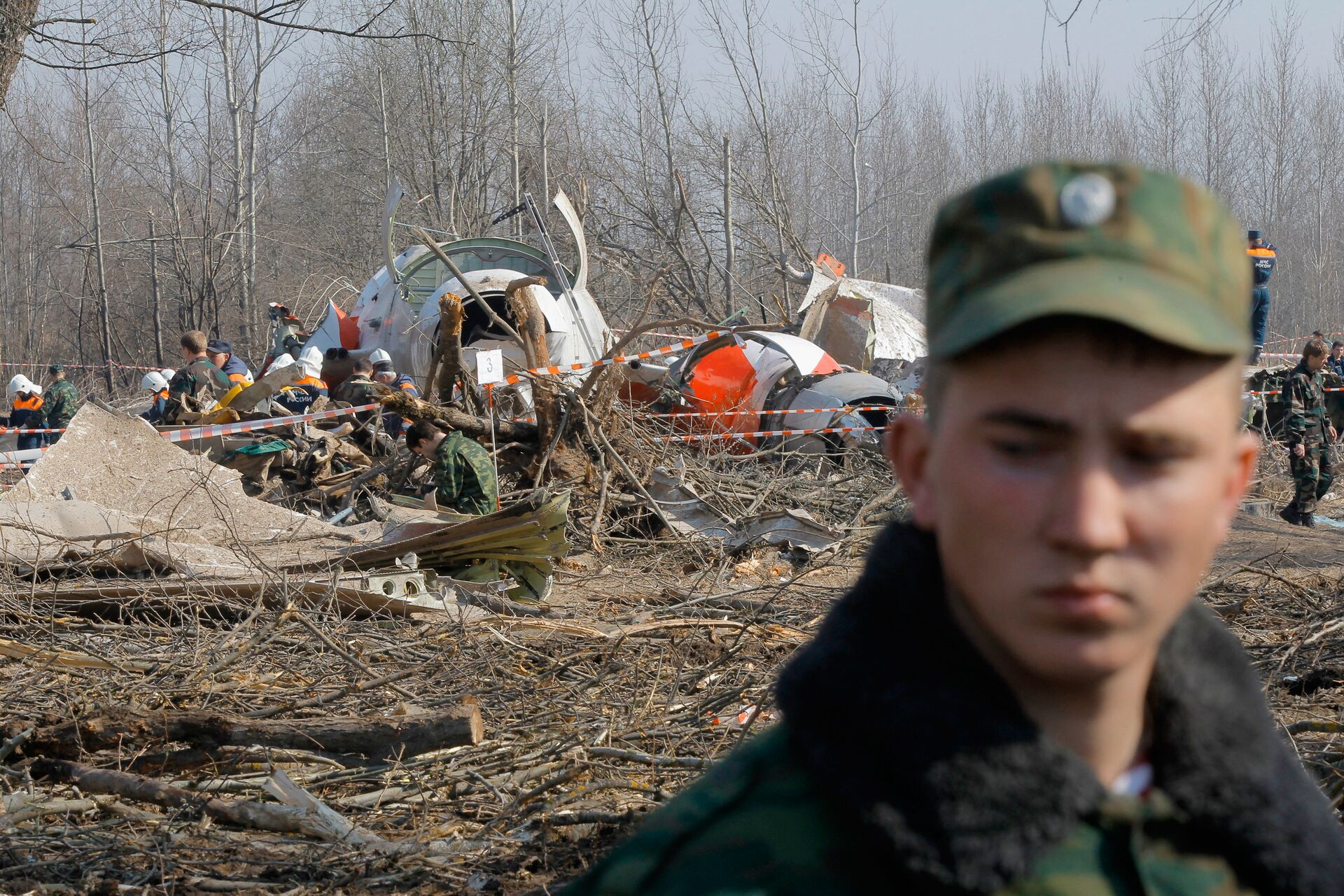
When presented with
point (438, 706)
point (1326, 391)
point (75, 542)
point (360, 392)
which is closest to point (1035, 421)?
point (438, 706)

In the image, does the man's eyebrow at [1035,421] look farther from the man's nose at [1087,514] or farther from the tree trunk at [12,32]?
the tree trunk at [12,32]

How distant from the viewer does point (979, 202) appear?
898 millimetres

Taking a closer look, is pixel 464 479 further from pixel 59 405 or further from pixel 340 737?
pixel 59 405

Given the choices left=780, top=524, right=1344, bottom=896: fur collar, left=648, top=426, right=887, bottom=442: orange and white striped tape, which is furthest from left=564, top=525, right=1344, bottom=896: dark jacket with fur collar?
left=648, top=426, right=887, bottom=442: orange and white striped tape

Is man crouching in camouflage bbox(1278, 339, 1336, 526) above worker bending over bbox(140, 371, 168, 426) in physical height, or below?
below

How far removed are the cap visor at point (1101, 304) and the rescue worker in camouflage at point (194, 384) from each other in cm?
1203

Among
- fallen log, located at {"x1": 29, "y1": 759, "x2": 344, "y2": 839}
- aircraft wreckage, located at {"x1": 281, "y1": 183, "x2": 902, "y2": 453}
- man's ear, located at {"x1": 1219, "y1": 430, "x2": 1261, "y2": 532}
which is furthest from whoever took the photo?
aircraft wreckage, located at {"x1": 281, "y1": 183, "x2": 902, "y2": 453}

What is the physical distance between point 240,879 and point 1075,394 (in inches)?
117

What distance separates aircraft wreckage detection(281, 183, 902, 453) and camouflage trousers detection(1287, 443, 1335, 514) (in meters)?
3.86

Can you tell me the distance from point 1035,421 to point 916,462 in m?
0.14

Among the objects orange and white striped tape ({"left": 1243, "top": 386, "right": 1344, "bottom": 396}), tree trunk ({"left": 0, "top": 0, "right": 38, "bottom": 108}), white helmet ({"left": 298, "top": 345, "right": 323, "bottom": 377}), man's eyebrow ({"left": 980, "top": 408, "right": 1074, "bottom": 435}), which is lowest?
orange and white striped tape ({"left": 1243, "top": 386, "right": 1344, "bottom": 396})

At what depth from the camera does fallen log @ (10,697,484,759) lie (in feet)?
12.9

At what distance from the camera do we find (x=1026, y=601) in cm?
86

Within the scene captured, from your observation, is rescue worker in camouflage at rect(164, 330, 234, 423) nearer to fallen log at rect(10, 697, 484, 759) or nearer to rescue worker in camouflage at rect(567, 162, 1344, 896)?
fallen log at rect(10, 697, 484, 759)
